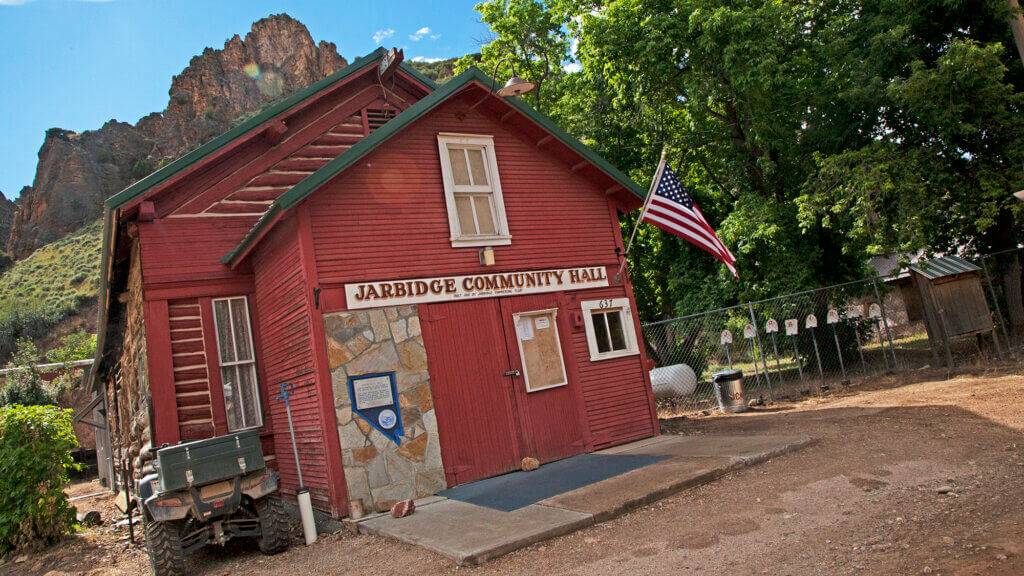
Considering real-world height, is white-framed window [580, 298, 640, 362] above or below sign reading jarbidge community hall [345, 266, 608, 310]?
below

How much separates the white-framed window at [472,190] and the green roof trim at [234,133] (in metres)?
2.69

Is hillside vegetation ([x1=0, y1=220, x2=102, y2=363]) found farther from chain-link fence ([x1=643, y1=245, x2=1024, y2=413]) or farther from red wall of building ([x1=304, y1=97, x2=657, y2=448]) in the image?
red wall of building ([x1=304, y1=97, x2=657, y2=448])

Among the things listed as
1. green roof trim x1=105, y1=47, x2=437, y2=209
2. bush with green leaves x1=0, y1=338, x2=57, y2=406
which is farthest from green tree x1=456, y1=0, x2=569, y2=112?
bush with green leaves x1=0, y1=338, x2=57, y2=406

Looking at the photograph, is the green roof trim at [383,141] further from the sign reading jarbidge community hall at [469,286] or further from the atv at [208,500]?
the atv at [208,500]

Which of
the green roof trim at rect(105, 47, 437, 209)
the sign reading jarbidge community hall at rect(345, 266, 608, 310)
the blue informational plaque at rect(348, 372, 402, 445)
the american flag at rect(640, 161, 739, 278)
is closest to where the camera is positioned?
the blue informational plaque at rect(348, 372, 402, 445)

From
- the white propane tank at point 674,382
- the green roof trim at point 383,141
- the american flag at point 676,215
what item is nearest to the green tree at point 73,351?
the white propane tank at point 674,382

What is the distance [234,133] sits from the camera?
36.7ft

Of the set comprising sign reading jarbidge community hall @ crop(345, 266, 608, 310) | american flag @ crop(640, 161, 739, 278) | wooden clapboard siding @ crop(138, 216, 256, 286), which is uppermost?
wooden clapboard siding @ crop(138, 216, 256, 286)

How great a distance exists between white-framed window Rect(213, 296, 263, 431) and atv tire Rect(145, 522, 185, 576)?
346cm

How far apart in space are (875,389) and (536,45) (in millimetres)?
18603

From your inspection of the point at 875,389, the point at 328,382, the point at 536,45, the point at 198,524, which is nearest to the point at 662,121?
the point at 536,45

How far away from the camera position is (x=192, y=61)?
10194 centimetres

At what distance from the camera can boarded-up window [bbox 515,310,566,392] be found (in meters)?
10.3

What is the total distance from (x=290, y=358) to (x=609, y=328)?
5286 mm
